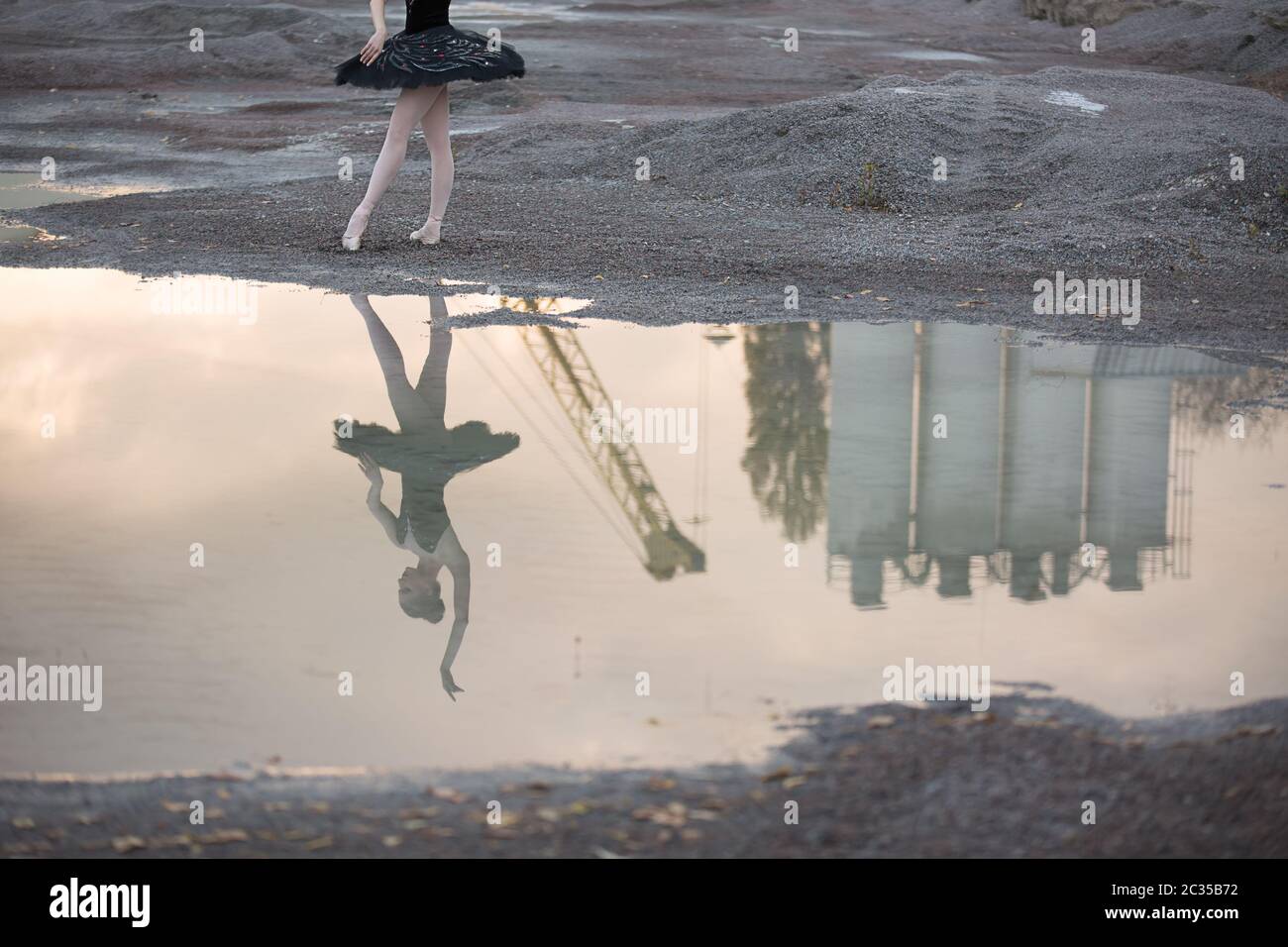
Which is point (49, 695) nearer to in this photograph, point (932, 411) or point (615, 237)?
point (932, 411)

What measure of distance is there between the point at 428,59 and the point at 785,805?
7570 millimetres

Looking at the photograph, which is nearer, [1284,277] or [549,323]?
[549,323]

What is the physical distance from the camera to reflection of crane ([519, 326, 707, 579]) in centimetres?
522

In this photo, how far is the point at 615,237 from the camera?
38.2ft

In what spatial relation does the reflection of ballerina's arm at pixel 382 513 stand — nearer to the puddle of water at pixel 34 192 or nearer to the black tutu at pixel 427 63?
the black tutu at pixel 427 63

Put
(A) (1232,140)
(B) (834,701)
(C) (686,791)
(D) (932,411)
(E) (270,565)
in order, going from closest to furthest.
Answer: (C) (686,791), (B) (834,701), (E) (270,565), (D) (932,411), (A) (1232,140)

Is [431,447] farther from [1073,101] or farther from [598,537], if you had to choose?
[1073,101]

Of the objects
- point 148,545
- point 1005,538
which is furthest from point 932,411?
point 148,545

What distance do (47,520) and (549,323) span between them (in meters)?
3.68

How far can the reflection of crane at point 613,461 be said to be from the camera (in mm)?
5223

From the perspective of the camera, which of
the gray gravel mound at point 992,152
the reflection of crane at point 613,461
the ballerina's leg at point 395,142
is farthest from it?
the gray gravel mound at point 992,152

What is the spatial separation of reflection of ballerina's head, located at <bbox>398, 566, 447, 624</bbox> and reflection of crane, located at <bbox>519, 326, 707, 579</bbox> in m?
0.73

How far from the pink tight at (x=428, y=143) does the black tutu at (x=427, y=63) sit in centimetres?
16

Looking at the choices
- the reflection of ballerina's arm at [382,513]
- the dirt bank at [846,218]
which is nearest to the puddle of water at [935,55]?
the dirt bank at [846,218]
